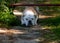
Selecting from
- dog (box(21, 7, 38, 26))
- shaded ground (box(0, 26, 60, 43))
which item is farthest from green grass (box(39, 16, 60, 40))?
dog (box(21, 7, 38, 26))

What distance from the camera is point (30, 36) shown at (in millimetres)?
7680

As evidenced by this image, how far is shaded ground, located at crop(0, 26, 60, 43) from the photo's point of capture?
724cm

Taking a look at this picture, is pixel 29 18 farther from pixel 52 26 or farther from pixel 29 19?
pixel 52 26

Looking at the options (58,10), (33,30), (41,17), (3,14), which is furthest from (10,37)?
(58,10)

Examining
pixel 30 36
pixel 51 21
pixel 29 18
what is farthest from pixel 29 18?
pixel 30 36


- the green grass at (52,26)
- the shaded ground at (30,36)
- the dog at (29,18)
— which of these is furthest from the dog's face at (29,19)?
the shaded ground at (30,36)

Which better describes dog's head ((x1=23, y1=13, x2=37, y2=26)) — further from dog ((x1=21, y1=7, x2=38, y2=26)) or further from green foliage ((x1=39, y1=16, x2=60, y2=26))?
green foliage ((x1=39, y1=16, x2=60, y2=26))

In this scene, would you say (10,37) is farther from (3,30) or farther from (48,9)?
(48,9)

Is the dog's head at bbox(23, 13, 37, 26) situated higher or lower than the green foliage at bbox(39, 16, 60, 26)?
higher

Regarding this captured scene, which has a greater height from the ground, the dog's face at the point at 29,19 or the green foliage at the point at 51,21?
the dog's face at the point at 29,19

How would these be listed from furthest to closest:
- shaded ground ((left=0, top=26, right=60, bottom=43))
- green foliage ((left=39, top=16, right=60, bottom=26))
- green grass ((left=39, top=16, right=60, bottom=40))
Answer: green foliage ((left=39, top=16, right=60, bottom=26)) → green grass ((left=39, top=16, right=60, bottom=40)) → shaded ground ((left=0, top=26, right=60, bottom=43))

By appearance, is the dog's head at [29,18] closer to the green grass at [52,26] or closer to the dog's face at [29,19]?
the dog's face at [29,19]

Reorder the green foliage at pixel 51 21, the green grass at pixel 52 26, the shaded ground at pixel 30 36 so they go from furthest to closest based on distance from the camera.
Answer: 1. the green foliage at pixel 51 21
2. the green grass at pixel 52 26
3. the shaded ground at pixel 30 36

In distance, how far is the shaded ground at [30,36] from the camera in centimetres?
724
